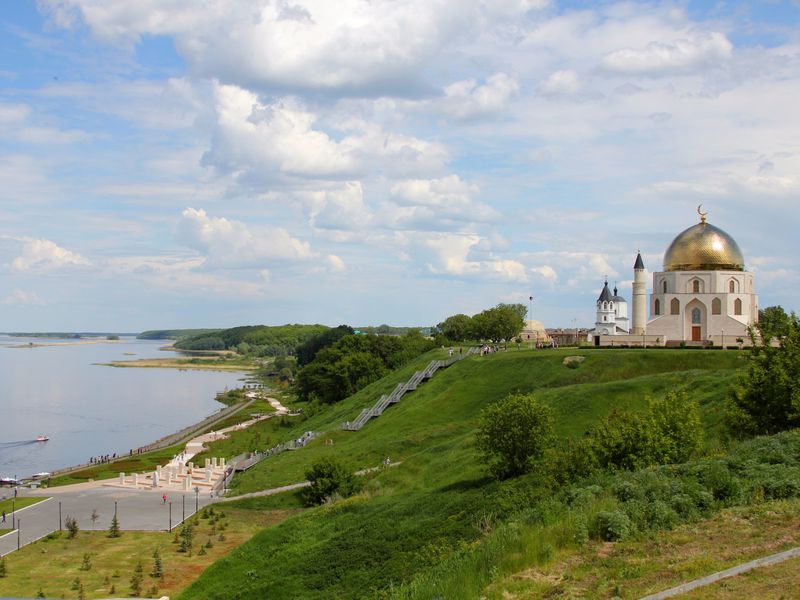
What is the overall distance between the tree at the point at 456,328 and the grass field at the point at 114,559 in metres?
67.9

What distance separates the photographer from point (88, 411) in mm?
102312

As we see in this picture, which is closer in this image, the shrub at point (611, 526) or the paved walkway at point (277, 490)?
the shrub at point (611, 526)

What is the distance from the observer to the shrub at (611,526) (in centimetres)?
1313

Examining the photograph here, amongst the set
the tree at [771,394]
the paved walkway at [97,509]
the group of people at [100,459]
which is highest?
the tree at [771,394]

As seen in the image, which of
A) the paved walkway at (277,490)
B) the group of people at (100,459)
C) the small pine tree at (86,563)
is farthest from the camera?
the group of people at (100,459)

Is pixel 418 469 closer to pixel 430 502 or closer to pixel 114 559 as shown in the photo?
pixel 430 502

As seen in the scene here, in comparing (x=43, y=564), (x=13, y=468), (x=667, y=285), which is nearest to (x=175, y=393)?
(x=13, y=468)

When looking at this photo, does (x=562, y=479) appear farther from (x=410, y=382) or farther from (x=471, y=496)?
(x=410, y=382)

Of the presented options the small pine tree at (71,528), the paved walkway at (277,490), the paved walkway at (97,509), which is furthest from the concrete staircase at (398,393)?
the small pine tree at (71,528)

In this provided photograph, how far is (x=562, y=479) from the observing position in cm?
2105

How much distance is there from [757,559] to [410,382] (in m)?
53.2

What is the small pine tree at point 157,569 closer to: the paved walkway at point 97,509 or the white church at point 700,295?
the paved walkway at point 97,509

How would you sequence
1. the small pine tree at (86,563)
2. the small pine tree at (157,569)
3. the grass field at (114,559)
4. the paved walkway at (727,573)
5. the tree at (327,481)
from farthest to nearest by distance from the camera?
the tree at (327,481)
the small pine tree at (86,563)
the small pine tree at (157,569)
the grass field at (114,559)
the paved walkway at (727,573)

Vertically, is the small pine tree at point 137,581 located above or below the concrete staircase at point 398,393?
below
